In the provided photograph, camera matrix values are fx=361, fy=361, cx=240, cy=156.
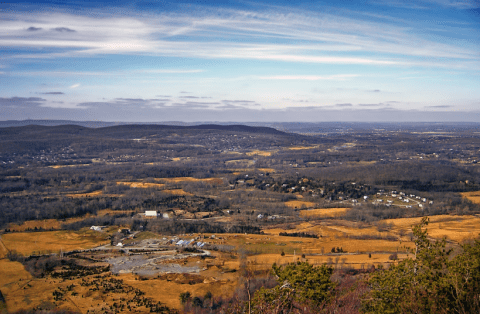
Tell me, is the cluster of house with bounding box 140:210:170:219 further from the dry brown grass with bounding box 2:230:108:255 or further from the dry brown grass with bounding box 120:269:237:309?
the dry brown grass with bounding box 120:269:237:309

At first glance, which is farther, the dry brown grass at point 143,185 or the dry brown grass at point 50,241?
the dry brown grass at point 143,185

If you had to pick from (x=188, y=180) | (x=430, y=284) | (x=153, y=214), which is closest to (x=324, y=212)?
(x=153, y=214)

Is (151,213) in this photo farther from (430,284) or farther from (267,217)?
(430,284)

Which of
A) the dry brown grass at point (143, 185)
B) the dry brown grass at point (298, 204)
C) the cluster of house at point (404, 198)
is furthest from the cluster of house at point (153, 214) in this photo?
the cluster of house at point (404, 198)

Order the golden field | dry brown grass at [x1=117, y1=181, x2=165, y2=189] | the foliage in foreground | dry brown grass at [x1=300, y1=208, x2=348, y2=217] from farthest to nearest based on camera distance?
dry brown grass at [x1=117, y1=181, x2=165, y2=189] < dry brown grass at [x1=300, y1=208, x2=348, y2=217] < the golden field < the foliage in foreground

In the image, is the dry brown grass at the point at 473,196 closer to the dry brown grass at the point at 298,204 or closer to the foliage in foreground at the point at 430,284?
the dry brown grass at the point at 298,204

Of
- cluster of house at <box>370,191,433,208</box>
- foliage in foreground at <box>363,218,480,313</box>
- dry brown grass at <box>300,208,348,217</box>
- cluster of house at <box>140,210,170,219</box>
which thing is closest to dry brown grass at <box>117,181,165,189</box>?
cluster of house at <box>140,210,170,219</box>

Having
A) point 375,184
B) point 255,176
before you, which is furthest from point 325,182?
point 255,176

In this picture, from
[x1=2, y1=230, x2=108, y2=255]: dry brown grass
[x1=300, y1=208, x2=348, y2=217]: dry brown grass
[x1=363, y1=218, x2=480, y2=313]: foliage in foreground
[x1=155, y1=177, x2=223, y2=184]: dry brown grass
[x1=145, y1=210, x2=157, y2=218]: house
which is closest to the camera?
[x1=363, y1=218, x2=480, y2=313]: foliage in foreground
